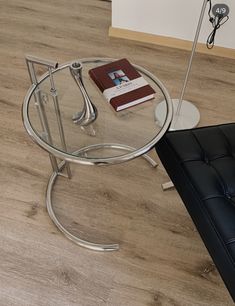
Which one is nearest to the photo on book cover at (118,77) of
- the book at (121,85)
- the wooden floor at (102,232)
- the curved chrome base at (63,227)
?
the book at (121,85)

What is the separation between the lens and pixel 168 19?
7.32 ft

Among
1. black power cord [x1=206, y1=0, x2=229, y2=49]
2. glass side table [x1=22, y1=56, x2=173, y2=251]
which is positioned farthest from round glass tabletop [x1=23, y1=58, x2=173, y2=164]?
black power cord [x1=206, y1=0, x2=229, y2=49]

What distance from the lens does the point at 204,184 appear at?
3.59 feet

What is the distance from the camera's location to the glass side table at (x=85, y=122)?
1149 millimetres

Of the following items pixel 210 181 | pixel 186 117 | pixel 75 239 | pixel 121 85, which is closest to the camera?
pixel 210 181

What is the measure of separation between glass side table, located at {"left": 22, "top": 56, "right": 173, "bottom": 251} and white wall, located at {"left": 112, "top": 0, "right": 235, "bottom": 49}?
1003 mm

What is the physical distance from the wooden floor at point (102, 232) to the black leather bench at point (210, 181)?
0.38m

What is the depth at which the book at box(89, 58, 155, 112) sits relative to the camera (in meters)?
1.22

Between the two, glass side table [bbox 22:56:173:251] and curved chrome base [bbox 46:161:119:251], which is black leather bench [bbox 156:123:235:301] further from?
curved chrome base [bbox 46:161:119:251]

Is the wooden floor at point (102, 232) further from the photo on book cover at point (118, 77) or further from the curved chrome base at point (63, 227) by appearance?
the photo on book cover at point (118, 77)

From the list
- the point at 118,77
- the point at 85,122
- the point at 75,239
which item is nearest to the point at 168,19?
the point at 118,77

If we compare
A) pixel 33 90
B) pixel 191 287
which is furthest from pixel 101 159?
pixel 191 287

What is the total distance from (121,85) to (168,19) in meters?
1.23

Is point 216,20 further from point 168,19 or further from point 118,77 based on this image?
point 118,77
